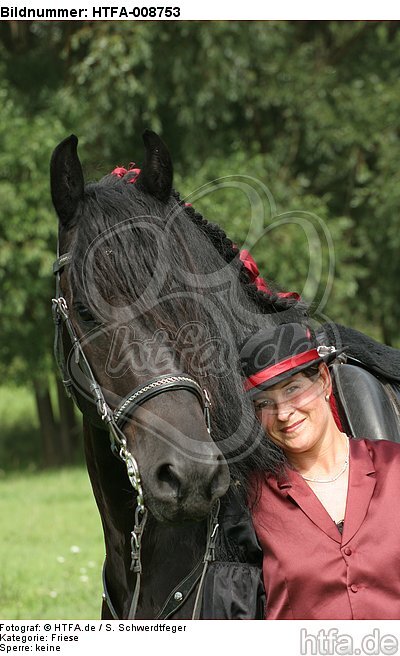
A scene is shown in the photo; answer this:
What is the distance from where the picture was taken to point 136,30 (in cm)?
1263

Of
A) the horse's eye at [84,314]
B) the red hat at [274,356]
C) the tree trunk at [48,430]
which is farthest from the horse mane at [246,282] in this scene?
the tree trunk at [48,430]

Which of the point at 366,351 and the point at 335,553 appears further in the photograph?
the point at 366,351

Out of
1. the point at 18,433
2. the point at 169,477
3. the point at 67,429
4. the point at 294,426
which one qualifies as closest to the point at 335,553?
the point at 294,426

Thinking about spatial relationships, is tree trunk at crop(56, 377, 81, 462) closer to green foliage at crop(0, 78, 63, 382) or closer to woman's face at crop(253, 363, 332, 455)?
green foliage at crop(0, 78, 63, 382)

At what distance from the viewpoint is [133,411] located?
2.56 m

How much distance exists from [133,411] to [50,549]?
6.44 meters

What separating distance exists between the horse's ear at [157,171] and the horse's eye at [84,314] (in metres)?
0.47

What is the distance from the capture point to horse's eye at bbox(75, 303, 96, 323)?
2.75 meters

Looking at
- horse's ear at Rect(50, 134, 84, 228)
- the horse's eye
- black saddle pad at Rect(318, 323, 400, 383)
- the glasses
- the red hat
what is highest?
horse's ear at Rect(50, 134, 84, 228)

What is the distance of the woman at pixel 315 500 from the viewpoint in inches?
99.6

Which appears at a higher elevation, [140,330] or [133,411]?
[140,330]

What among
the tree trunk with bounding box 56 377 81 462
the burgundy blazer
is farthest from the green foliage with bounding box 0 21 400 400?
the burgundy blazer

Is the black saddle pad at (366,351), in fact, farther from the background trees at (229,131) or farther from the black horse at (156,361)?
the background trees at (229,131)

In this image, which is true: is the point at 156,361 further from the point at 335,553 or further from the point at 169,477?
the point at 335,553
